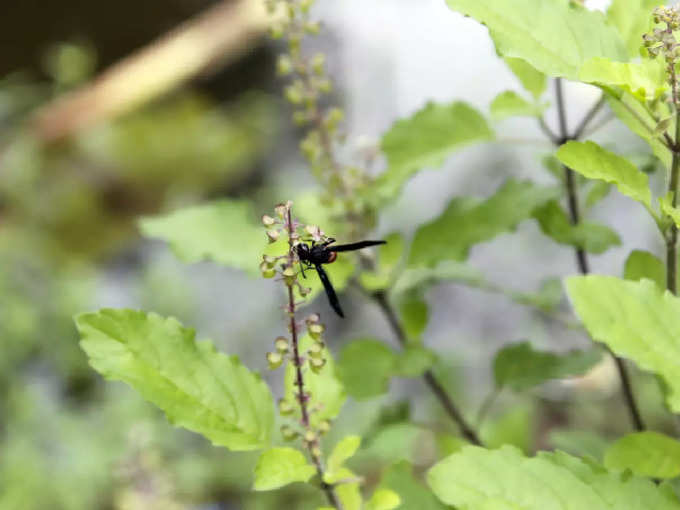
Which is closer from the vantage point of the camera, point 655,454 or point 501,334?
point 655,454

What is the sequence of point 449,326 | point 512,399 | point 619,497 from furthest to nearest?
point 449,326, point 512,399, point 619,497

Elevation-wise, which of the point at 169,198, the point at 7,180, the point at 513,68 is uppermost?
the point at 7,180

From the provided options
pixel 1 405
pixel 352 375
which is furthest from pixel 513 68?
pixel 1 405

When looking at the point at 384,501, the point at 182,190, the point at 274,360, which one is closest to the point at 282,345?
the point at 274,360

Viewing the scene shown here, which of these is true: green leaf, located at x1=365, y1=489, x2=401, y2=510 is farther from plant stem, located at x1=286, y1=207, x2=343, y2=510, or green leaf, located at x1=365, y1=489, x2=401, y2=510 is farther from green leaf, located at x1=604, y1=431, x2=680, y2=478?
green leaf, located at x1=604, y1=431, x2=680, y2=478

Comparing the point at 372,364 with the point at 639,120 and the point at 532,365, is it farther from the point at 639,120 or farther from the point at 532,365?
the point at 639,120

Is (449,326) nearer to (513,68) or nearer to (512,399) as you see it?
(512,399)

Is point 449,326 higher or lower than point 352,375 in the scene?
lower
